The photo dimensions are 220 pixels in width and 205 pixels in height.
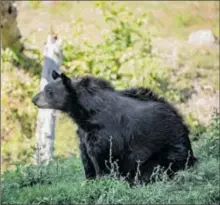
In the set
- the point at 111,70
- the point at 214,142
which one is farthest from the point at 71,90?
the point at 111,70

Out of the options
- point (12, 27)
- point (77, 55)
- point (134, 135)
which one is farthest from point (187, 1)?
point (134, 135)

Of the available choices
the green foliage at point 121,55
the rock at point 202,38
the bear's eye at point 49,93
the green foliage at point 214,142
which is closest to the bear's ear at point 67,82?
the bear's eye at point 49,93

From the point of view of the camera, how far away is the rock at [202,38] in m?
19.5

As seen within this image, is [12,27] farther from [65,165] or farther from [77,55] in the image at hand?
[65,165]

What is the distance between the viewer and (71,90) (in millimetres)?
8023

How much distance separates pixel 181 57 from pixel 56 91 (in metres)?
10.3

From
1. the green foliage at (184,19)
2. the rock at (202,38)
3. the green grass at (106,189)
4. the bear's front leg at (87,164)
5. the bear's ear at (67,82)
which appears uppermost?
the green foliage at (184,19)

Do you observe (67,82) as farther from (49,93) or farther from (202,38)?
(202,38)

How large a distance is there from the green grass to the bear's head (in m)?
0.96

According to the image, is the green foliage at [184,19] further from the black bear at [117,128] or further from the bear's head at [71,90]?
the bear's head at [71,90]

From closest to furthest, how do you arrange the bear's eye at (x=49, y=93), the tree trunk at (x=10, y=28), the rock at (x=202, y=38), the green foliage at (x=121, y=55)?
the bear's eye at (x=49, y=93), the tree trunk at (x=10, y=28), the green foliage at (x=121, y=55), the rock at (x=202, y=38)

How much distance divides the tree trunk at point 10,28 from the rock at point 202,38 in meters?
5.53

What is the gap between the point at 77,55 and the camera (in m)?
16.4

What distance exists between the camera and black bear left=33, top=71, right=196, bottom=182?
307 inches
